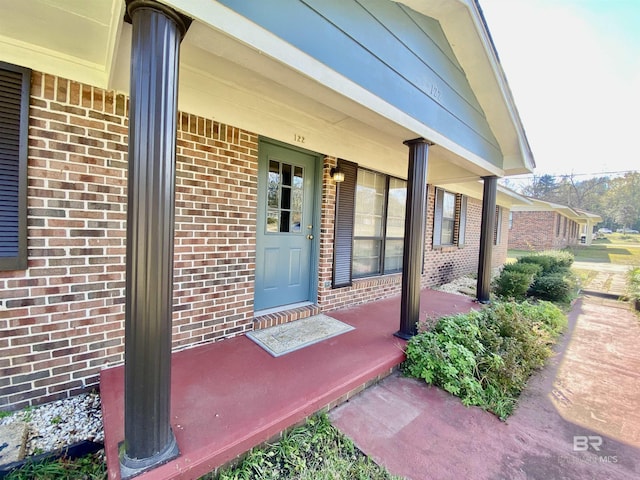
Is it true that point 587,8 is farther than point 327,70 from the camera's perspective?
Yes

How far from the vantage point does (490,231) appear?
4.76 meters

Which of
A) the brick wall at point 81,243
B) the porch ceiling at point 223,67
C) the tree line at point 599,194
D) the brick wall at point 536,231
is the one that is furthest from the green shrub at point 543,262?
the tree line at point 599,194

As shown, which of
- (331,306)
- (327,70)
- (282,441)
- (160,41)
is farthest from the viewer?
Answer: (331,306)

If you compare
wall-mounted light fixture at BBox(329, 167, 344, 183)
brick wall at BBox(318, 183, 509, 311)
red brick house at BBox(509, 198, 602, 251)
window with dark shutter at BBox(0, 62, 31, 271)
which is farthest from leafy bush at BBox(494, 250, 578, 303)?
red brick house at BBox(509, 198, 602, 251)

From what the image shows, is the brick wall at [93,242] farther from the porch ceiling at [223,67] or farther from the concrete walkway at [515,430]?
the concrete walkway at [515,430]

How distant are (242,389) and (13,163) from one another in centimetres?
217

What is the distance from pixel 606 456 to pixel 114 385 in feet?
11.4

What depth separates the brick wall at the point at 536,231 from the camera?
18.3 meters

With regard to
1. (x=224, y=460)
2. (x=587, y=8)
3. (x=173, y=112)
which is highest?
(x=587, y=8)

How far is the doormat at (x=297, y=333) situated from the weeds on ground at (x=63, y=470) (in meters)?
1.34

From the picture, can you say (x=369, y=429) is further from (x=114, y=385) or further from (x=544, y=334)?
(x=544, y=334)

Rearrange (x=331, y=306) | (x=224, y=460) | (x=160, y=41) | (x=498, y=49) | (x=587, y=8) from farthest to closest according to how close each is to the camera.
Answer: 1. (x=587, y=8)
2. (x=331, y=306)
3. (x=498, y=49)
4. (x=224, y=460)
5. (x=160, y=41)

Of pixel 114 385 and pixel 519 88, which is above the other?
pixel 519 88

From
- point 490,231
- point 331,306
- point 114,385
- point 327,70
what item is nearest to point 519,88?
point 490,231
